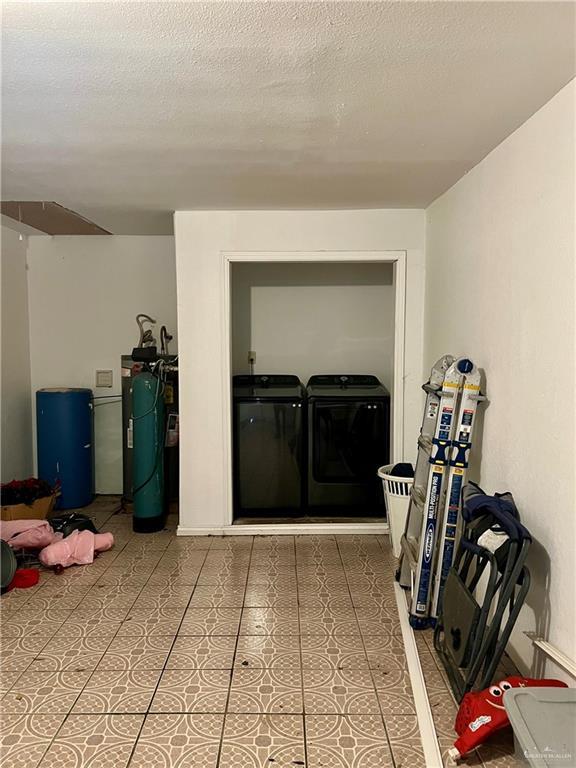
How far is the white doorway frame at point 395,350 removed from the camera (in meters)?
3.98

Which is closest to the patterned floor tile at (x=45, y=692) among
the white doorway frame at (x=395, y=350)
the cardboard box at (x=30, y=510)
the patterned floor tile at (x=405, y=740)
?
the patterned floor tile at (x=405, y=740)

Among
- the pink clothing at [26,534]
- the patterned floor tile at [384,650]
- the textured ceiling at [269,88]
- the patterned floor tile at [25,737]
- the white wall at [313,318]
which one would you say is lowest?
the patterned floor tile at [25,737]

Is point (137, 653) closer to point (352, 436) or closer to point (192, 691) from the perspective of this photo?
point (192, 691)

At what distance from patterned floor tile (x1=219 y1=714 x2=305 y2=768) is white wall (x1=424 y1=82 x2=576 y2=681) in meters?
0.97

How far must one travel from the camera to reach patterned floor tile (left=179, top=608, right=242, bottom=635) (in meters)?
2.78

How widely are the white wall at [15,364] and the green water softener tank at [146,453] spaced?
1182mm

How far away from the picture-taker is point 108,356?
5027 millimetres

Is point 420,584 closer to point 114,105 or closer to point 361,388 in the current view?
point 361,388

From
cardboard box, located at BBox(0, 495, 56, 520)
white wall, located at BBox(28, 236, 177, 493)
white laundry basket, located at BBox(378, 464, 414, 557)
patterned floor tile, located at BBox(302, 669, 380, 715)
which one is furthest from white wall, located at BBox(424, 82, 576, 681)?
cardboard box, located at BBox(0, 495, 56, 520)

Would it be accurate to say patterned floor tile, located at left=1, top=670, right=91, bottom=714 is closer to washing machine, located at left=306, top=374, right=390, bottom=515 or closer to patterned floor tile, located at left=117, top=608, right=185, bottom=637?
patterned floor tile, located at left=117, top=608, right=185, bottom=637

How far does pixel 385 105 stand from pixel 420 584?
214 centimetres

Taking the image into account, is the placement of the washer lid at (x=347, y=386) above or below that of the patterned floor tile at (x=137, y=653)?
above

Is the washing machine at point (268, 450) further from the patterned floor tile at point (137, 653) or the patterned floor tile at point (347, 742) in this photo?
the patterned floor tile at point (347, 742)

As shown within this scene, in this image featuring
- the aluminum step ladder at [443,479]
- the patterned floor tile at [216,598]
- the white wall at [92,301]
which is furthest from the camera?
the white wall at [92,301]
